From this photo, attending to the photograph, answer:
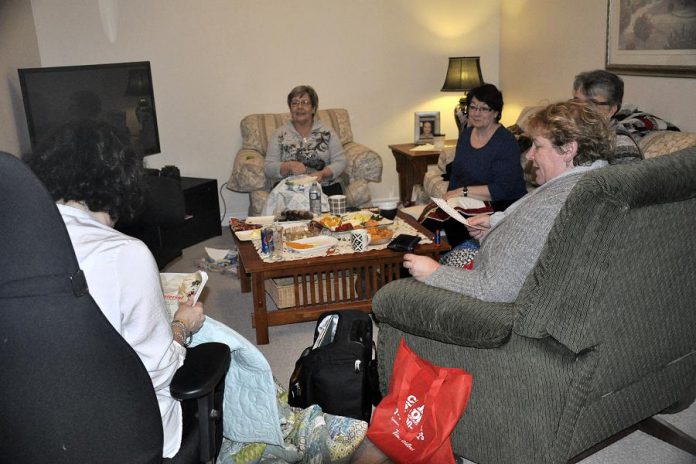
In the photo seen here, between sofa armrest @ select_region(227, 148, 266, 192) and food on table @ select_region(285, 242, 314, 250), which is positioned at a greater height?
sofa armrest @ select_region(227, 148, 266, 192)

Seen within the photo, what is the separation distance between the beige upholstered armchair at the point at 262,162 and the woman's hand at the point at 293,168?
0.83ft

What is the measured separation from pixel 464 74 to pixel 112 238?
14.2 feet

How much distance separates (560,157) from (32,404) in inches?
58.9

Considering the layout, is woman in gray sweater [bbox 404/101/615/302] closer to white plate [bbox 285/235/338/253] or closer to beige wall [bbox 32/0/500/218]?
white plate [bbox 285/235/338/253]

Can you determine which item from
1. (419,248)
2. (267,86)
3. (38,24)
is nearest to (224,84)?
(267,86)

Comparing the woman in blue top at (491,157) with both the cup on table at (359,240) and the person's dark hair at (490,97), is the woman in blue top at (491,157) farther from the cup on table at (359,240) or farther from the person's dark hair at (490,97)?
the cup on table at (359,240)

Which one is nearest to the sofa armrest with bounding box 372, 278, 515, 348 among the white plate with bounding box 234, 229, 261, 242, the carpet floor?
the carpet floor

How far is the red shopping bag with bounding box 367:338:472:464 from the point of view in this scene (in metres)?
1.86

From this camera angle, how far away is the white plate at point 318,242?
9.95ft

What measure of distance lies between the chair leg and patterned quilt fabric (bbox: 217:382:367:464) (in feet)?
3.25

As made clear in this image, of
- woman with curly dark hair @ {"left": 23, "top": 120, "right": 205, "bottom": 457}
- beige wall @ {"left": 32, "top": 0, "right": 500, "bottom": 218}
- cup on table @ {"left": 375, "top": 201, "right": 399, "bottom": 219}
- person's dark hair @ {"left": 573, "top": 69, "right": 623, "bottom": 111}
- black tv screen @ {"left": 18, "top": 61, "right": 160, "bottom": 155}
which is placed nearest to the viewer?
woman with curly dark hair @ {"left": 23, "top": 120, "right": 205, "bottom": 457}

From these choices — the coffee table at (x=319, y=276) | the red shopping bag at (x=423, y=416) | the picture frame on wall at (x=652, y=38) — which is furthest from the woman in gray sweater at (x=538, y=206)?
the picture frame on wall at (x=652, y=38)

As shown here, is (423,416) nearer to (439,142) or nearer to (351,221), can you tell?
(351,221)

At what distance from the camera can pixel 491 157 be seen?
3568mm
